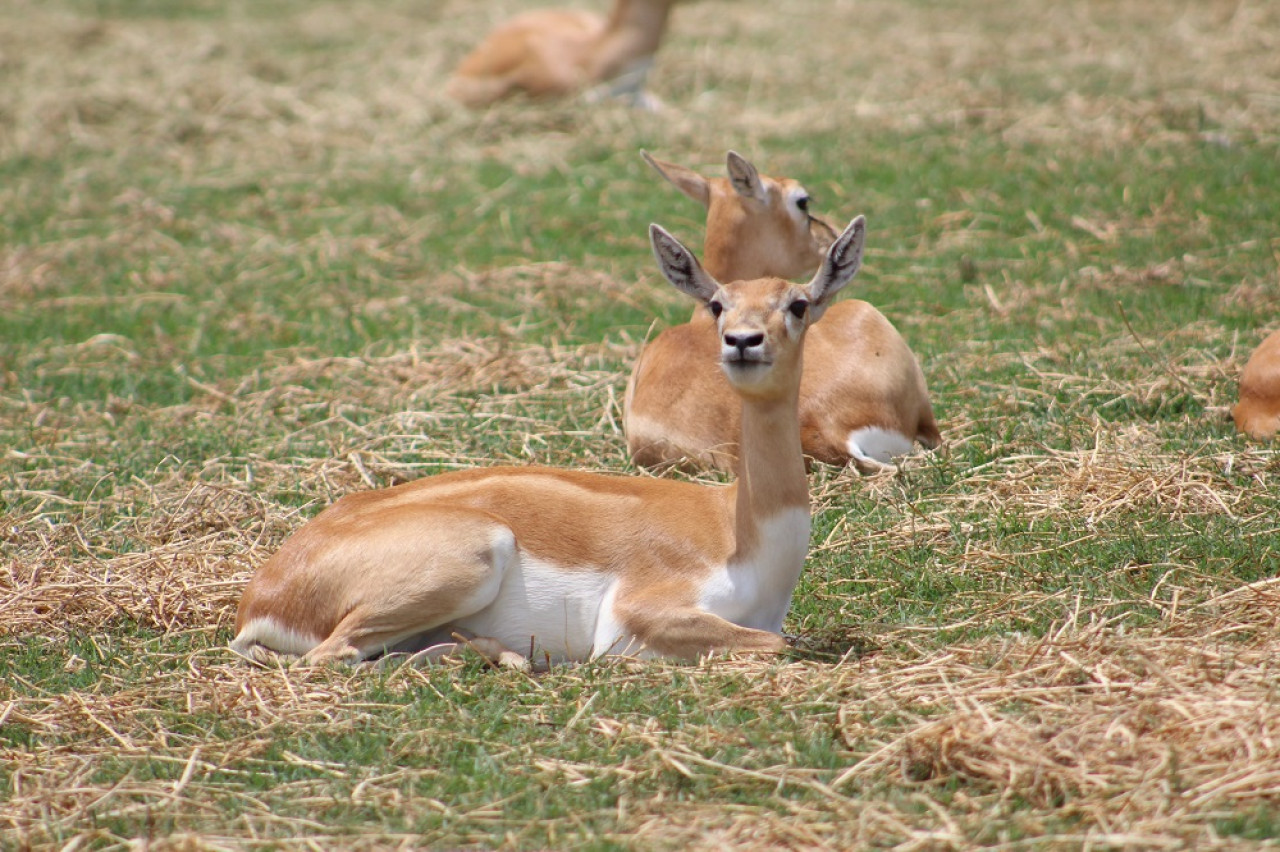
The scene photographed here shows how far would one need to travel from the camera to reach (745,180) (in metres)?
7.21

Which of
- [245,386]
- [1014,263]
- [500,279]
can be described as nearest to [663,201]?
[500,279]

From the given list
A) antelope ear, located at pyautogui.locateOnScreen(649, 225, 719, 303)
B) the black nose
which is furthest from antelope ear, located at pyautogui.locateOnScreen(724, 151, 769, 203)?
the black nose

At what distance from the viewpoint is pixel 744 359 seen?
4.38 meters

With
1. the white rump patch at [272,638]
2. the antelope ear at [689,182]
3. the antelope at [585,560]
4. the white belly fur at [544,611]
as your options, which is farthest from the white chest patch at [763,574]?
the antelope ear at [689,182]

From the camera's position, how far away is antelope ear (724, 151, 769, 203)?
705 cm

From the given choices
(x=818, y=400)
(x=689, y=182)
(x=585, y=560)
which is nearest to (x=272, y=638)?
(x=585, y=560)

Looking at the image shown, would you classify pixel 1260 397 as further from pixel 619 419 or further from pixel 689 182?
pixel 689 182

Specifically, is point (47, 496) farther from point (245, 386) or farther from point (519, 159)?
point (519, 159)

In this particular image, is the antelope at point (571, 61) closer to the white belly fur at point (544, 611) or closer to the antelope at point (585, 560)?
the antelope at point (585, 560)

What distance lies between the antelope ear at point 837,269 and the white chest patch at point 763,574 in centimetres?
65

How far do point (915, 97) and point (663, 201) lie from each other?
2894 millimetres

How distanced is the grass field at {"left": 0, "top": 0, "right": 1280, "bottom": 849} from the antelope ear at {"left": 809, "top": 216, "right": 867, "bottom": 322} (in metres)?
1.01

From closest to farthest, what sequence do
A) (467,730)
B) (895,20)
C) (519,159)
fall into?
(467,730)
(519,159)
(895,20)

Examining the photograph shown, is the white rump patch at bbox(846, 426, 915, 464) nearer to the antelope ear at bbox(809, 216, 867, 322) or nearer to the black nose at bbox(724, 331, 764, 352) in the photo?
the antelope ear at bbox(809, 216, 867, 322)
